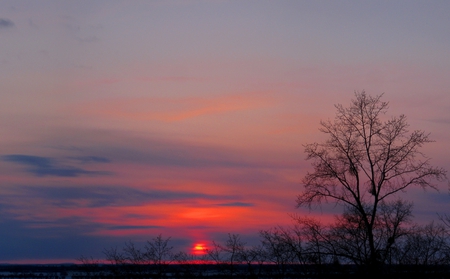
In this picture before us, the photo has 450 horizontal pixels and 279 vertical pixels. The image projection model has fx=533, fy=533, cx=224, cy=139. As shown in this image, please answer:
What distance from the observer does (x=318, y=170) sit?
79.3ft

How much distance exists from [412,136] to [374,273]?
618 centimetres

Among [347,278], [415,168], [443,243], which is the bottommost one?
[347,278]

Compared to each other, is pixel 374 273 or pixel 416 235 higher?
pixel 416 235

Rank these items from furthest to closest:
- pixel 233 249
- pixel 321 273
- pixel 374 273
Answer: pixel 233 249 → pixel 321 273 → pixel 374 273

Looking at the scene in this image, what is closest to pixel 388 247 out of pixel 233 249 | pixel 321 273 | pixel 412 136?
pixel 321 273

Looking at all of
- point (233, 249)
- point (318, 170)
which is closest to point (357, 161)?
point (318, 170)

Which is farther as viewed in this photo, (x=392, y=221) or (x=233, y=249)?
(x=233, y=249)

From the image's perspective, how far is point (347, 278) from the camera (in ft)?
81.7

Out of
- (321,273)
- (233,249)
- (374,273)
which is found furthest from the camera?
(233,249)

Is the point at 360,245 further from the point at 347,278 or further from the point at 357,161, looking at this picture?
the point at 357,161

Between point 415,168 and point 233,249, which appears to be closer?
point 415,168

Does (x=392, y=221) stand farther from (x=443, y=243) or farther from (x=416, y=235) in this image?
(x=443, y=243)

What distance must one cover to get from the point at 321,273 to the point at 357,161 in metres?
5.49

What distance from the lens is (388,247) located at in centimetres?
2353
